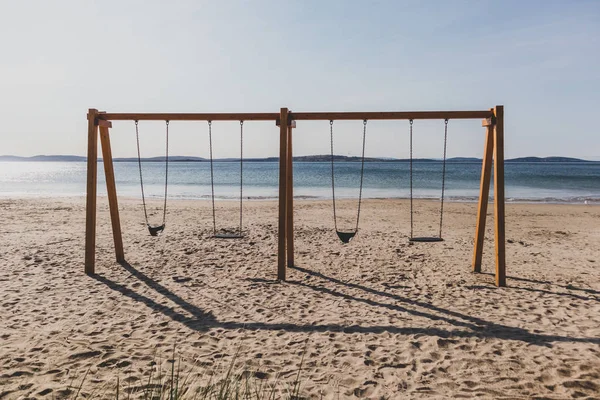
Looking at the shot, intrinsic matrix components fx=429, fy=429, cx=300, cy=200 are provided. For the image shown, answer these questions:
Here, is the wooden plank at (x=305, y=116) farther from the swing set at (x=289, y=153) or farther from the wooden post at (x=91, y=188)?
the wooden post at (x=91, y=188)

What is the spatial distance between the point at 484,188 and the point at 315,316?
330 cm

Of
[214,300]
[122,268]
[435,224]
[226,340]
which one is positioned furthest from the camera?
[435,224]

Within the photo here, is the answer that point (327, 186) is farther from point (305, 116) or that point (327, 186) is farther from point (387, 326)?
point (387, 326)

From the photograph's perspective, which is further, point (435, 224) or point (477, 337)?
point (435, 224)

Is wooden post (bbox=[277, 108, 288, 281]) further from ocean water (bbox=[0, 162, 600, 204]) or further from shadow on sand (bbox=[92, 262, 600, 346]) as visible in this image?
ocean water (bbox=[0, 162, 600, 204])

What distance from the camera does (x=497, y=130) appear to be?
229 inches

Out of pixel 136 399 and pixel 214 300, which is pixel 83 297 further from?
pixel 136 399

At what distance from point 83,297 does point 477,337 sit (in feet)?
14.8

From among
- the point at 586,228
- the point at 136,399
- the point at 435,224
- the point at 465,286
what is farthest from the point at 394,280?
the point at 586,228

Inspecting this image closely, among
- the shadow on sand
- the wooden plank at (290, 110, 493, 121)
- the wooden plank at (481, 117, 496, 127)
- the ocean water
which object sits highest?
the wooden plank at (290, 110, 493, 121)

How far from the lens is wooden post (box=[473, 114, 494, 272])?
601 centimetres

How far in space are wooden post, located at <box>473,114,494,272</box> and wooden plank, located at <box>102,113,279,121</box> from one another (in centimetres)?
300

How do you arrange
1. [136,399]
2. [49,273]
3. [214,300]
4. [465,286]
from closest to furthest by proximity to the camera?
[136,399] → [214,300] → [465,286] → [49,273]

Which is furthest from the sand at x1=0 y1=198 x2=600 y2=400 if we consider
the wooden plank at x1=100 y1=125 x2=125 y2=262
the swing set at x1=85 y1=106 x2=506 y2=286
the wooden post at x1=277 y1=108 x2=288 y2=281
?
the wooden plank at x1=100 y1=125 x2=125 y2=262
